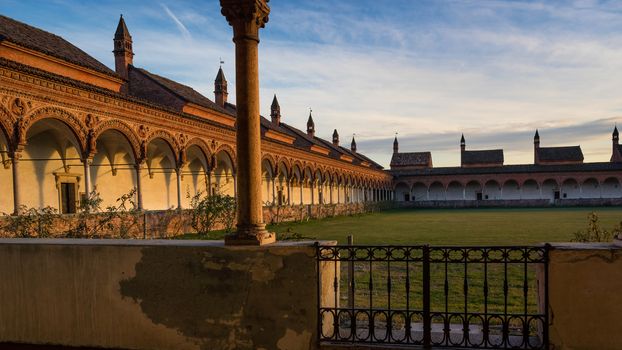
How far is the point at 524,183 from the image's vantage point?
5397 cm

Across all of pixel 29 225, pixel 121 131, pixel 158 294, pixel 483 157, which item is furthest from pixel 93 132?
pixel 483 157

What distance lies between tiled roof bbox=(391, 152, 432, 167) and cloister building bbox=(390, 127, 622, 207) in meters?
8.23

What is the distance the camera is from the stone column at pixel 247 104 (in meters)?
4.46

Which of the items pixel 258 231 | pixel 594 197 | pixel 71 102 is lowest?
pixel 594 197

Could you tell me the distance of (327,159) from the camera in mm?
37938

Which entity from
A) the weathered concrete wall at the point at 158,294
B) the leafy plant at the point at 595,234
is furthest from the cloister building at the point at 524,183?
the weathered concrete wall at the point at 158,294

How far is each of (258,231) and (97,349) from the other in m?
1.91

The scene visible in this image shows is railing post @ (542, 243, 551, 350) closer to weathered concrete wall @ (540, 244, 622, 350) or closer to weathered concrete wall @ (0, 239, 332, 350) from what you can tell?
weathered concrete wall @ (540, 244, 622, 350)

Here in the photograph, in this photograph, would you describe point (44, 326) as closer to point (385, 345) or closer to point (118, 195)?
point (385, 345)

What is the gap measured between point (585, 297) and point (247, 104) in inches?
133

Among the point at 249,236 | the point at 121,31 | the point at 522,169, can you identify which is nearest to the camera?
the point at 249,236

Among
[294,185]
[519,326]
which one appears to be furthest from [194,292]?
[294,185]

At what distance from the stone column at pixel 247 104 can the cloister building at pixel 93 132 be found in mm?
10519

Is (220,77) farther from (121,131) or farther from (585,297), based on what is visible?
(585,297)
